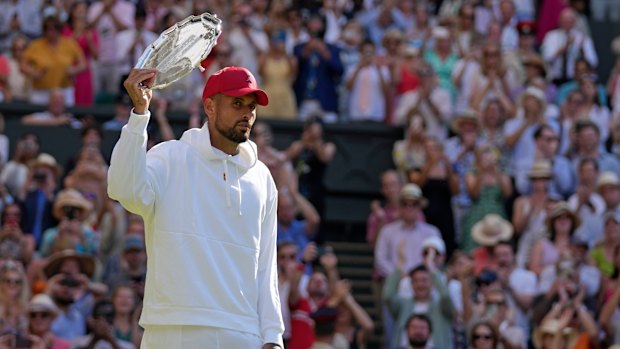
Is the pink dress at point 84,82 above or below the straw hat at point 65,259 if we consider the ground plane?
above

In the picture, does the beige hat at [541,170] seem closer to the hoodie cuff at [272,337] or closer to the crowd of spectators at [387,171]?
the crowd of spectators at [387,171]

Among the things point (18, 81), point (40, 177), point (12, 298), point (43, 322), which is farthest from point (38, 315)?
point (18, 81)

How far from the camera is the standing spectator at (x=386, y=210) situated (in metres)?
16.0

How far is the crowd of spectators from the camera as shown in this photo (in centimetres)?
1377

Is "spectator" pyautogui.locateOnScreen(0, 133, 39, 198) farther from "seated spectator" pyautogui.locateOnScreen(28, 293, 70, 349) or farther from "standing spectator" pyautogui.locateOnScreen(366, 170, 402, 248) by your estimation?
"standing spectator" pyautogui.locateOnScreen(366, 170, 402, 248)

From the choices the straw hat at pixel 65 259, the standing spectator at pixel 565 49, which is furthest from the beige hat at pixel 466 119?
the straw hat at pixel 65 259

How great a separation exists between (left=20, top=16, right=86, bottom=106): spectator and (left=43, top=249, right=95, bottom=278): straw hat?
403 centimetres

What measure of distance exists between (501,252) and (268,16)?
6.16 m

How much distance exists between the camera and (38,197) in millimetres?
15164

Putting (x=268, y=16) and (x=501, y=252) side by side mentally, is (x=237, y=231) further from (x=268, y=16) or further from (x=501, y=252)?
(x=268, y=16)

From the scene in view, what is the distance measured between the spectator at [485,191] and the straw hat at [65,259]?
3.87 meters

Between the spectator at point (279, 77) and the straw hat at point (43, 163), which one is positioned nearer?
the straw hat at point (43, 163)

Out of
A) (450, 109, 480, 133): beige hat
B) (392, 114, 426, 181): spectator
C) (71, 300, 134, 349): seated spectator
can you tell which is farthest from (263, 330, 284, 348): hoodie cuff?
(450, 109, 480, 133): beige hat

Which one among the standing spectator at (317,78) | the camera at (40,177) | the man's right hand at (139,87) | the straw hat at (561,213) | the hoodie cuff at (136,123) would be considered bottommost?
the hoodie cuff at (136,123)
